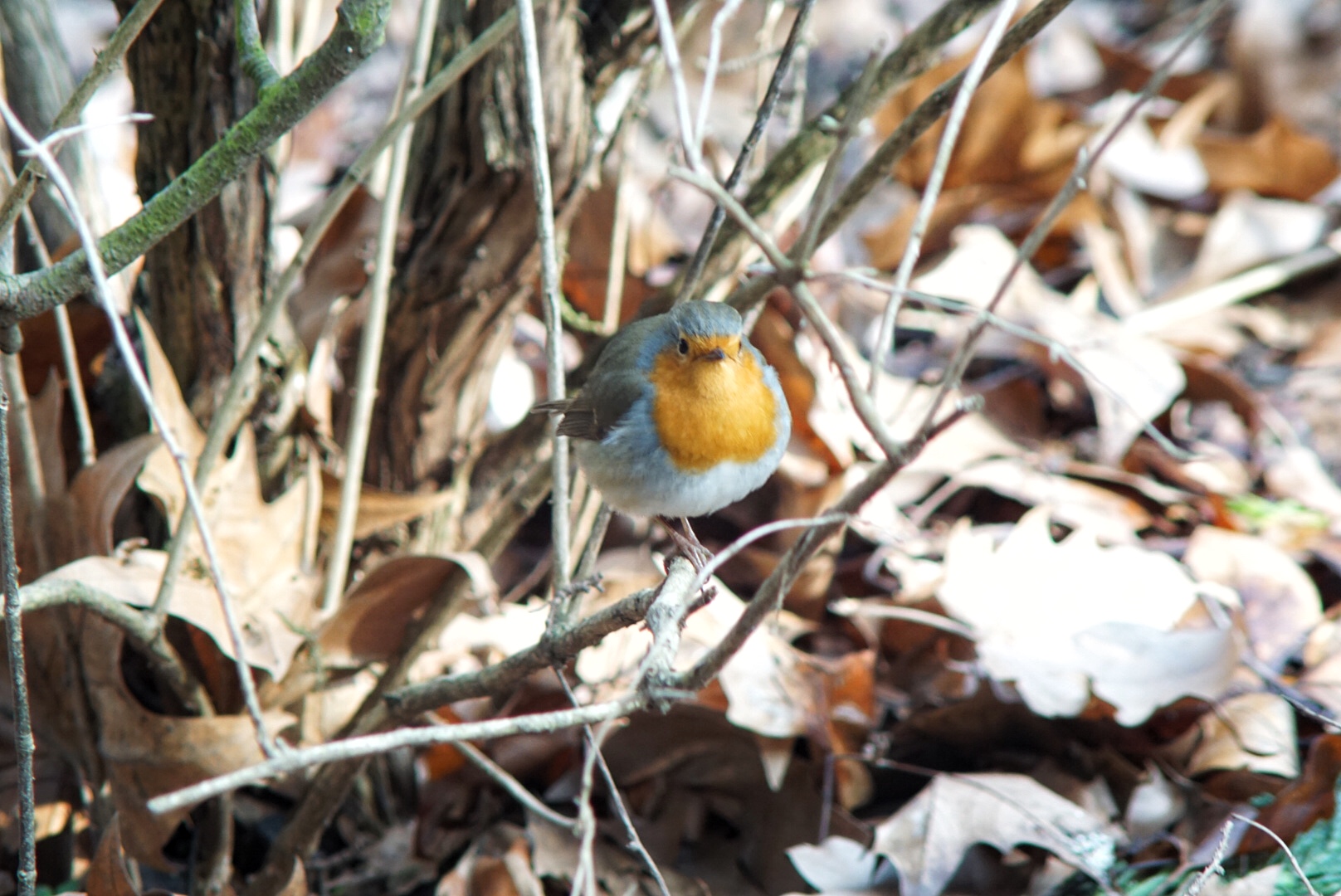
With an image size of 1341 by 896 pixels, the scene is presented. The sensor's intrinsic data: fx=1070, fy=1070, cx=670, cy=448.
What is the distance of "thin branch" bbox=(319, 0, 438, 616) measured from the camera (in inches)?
82.4

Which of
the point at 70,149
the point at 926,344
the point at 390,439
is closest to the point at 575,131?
the point at 390,439

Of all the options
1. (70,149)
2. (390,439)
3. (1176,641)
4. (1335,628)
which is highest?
(70,149)

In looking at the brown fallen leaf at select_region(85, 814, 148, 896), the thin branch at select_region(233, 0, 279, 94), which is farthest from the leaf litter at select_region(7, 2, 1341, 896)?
the thin branch at select_region(233, 0, 279, 94)

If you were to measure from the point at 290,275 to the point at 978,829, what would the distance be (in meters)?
1.68

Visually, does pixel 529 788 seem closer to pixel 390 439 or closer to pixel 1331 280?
pixel 390 439

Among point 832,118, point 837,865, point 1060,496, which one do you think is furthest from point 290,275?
point 1060,496

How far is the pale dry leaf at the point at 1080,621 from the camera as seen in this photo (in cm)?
223

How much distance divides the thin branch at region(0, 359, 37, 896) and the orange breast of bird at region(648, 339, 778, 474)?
3.42ft

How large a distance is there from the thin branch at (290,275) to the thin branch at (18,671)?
0.35 meters

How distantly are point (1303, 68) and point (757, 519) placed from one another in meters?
3.23

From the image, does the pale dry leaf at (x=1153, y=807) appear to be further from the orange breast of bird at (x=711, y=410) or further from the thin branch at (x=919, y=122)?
the thin branch at (x=919, y=122)

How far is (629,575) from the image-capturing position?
2516 millimetres

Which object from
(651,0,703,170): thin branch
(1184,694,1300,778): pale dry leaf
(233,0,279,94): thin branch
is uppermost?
(233,0,279,94): thin branch

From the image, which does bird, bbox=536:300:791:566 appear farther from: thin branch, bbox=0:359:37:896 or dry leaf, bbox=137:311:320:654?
thin branch, bbox=0:359:37:896
